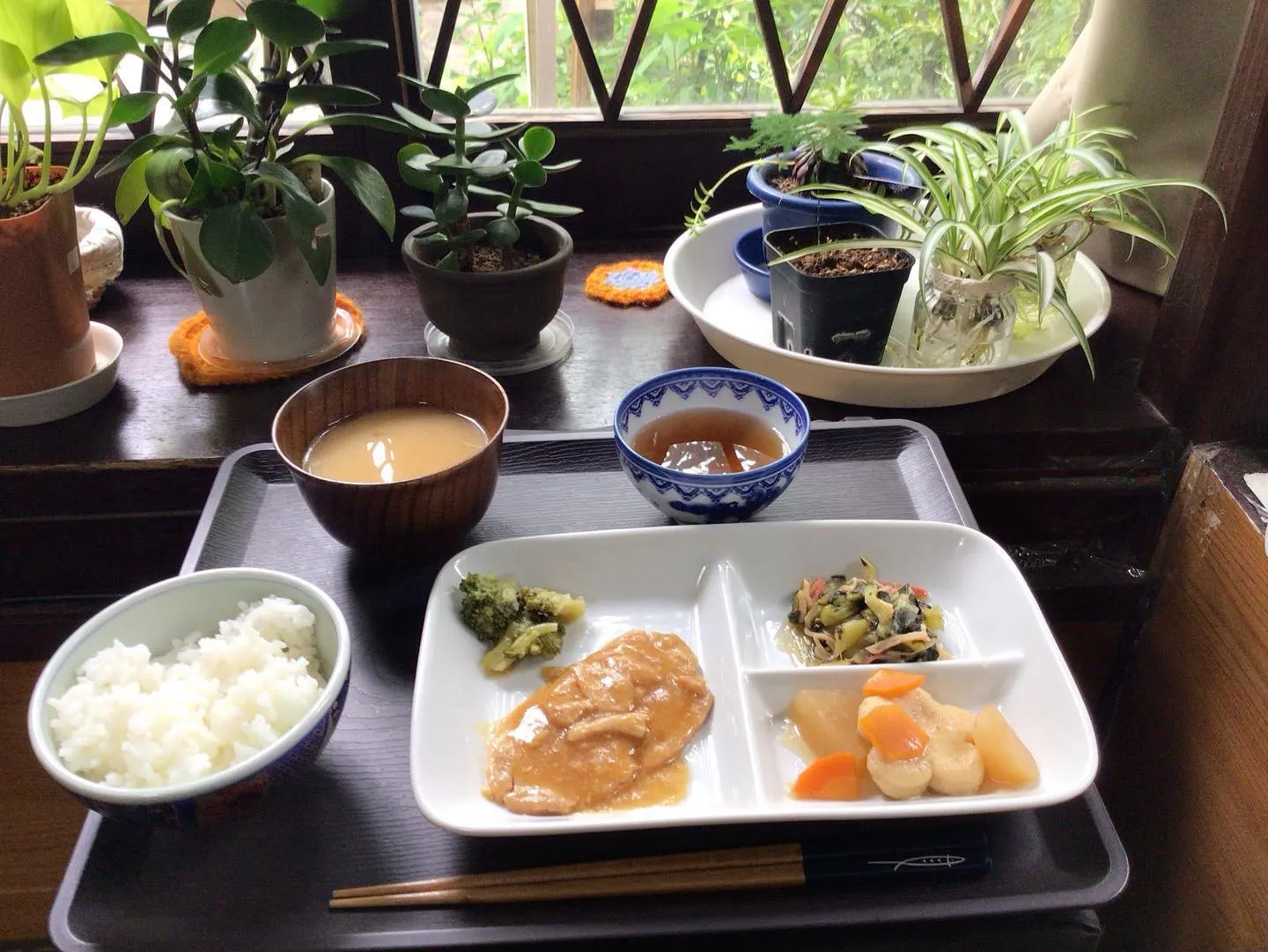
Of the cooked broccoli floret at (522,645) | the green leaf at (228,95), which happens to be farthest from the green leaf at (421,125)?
the cooked broccoli floret at (522,645)

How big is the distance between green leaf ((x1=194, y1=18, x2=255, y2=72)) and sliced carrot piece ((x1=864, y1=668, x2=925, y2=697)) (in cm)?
105

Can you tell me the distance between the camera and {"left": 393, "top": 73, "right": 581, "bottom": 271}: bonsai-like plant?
50.9 inches

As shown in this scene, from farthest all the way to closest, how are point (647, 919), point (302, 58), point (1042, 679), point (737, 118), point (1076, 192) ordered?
1. point (737, 118)
2. point (302, 58)
3. point (1076, 192)
4. point (1042, 679)
5. point (647, 919)

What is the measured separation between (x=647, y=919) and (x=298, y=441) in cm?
64

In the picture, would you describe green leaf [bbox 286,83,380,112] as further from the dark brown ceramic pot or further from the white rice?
the white rice

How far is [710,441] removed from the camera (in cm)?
115

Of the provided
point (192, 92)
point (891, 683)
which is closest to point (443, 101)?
point (192, 92)

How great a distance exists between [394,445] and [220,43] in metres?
0.54

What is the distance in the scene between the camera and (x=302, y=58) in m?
1.61

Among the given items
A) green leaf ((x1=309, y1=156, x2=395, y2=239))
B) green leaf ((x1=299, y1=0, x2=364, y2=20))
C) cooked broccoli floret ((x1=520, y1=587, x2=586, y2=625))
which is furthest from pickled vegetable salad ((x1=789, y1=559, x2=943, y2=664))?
green leaf ((x1=299, y1=0, x2=364, y2=20))

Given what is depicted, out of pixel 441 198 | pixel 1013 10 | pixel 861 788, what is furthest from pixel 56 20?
pixel 1013 10

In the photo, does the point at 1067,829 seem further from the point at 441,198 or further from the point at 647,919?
the point at 441,198

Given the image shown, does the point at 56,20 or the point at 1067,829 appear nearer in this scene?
the point at 1067,829

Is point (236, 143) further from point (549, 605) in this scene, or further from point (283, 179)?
point (549, 605)
